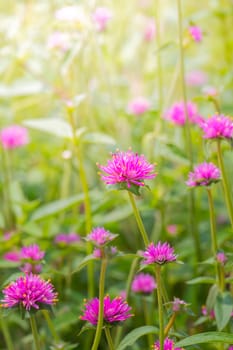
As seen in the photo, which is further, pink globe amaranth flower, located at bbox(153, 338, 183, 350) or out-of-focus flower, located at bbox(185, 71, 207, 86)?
out-of-focus flower, located at bbox(185, 71, 207, 86)

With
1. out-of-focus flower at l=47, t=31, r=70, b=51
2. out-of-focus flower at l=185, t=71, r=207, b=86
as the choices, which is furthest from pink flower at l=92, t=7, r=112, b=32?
out-of-focus flower at l=185, t=71, r=207, b=86

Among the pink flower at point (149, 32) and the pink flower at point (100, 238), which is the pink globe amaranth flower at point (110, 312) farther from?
the pink flower at point (149, 32)

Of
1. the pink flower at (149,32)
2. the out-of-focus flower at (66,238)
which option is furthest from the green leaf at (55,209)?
the pink flower at (149,32)

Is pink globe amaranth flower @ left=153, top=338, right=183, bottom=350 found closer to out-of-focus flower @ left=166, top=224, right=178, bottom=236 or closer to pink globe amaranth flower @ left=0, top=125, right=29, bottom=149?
out-of-focus flower @ left=166, top=224, right=178, bottom=236

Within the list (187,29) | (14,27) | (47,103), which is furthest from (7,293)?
(47,103)

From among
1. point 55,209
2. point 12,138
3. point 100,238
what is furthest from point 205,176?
point 12,138
